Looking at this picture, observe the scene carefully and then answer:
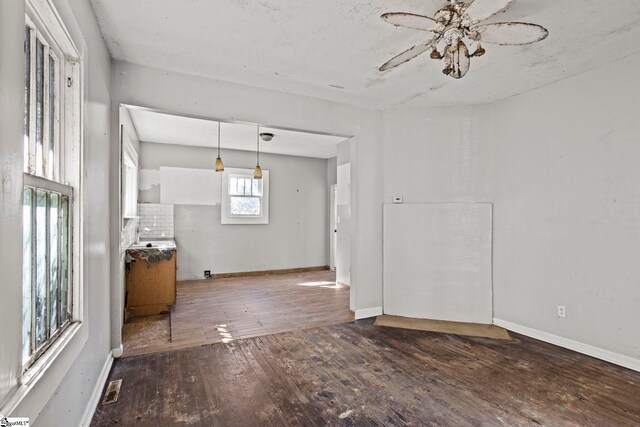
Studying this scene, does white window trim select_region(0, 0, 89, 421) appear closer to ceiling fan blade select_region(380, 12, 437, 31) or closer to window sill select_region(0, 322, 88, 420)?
window sill select_region(0, 322, 88, 420)

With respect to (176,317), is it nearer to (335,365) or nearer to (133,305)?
(133,305)

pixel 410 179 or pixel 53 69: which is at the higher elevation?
pixel 53 69

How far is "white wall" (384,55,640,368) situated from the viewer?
9.57 ft

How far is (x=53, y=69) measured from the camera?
5.60 ft

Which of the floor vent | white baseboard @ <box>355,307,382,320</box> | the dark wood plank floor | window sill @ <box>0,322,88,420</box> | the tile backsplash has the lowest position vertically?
the dark wood plank floor

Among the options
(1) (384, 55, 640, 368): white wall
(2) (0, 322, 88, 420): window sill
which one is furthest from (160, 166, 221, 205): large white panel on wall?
(2) (0, 322, 88, 420): window sill

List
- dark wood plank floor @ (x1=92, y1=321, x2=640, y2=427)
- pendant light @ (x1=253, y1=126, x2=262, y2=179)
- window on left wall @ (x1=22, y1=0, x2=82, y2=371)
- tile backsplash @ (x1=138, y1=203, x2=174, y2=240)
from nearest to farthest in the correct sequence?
window on left wall @ (x1=22, y1=0, x2=82, y2=371) < dark wood plank floor @ (x1=92, y1=321, x2=640, y2=427) < pendant light @ (x1=253, y1=126, x2=262, y2=179) < tile backsplash @ (x1=138, y1=203, x2=174, y2=240)

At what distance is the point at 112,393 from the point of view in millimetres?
2408

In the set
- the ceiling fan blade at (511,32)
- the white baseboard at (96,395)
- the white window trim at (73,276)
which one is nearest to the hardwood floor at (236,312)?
the white baseboard at (96,395)

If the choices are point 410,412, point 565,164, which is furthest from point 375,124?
point 410,412

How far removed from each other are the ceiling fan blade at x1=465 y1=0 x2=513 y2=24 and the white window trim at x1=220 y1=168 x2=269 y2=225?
5.24 metres

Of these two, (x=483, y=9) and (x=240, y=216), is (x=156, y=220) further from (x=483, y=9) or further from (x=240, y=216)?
(x=483, y=9)

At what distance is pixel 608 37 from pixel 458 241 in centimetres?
236

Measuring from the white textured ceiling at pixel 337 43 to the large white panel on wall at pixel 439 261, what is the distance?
4.81 feet
